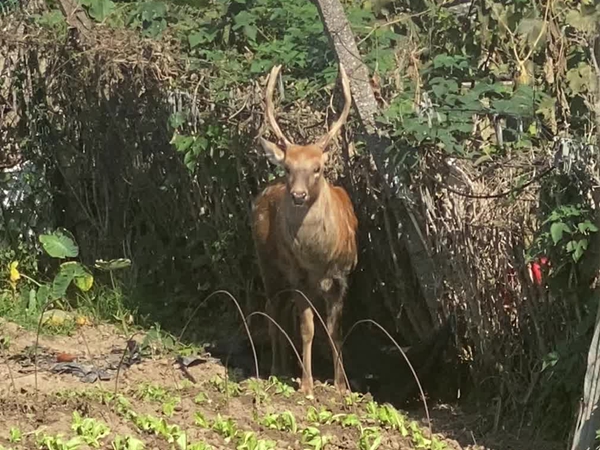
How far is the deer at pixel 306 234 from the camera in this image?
8.30m

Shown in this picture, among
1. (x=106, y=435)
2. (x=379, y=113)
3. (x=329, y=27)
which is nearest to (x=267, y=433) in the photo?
(x=106, y=435)

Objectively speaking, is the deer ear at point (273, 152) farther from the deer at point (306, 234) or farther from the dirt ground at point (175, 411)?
the dirt ground at point (175, 411)

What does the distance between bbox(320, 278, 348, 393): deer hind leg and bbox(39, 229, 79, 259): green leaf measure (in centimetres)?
279

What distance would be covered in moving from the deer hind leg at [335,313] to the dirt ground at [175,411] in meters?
0.12

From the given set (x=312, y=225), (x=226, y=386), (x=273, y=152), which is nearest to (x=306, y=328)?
(x=312, y=225)

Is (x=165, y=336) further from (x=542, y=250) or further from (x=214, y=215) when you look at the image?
(x=542, y=250)

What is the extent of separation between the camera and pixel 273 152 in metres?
8.38

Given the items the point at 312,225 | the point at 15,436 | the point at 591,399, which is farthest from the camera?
the point at 312,225

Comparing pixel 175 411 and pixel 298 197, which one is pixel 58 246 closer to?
pixel 298 197

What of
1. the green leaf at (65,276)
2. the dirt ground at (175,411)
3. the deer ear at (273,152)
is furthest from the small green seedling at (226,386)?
the green leaf at (65,276)

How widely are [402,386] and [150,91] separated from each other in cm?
318

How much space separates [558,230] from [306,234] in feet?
6.93

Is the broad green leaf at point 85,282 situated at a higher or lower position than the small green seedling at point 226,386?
higher

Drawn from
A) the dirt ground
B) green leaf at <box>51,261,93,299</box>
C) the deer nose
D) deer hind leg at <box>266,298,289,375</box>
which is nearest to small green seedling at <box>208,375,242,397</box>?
the dirt ground
